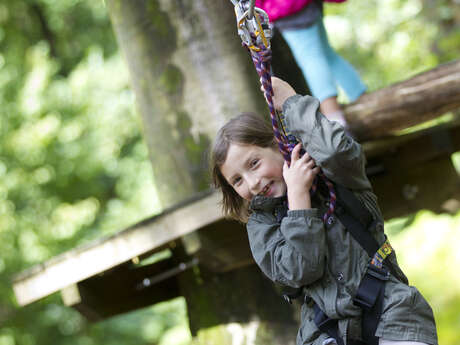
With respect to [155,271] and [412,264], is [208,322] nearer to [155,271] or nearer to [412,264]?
[155,271]

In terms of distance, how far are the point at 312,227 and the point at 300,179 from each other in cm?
14

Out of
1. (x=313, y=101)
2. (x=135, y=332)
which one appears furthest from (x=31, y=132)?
(x=313, y=101)

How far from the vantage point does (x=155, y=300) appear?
4.41m

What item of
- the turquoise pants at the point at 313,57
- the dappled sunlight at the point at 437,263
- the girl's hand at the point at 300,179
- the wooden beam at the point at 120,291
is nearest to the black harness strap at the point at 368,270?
the girl's hand at the point at 300,179

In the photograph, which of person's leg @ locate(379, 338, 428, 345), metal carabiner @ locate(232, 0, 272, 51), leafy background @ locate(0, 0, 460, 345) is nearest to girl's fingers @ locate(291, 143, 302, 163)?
metal carabiner @ locate(232, 0, 272, 51)

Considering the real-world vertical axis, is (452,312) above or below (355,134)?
below

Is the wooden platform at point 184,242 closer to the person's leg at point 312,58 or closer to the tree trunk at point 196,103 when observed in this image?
the tree trunk at point 196,103

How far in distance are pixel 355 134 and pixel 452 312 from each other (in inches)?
176

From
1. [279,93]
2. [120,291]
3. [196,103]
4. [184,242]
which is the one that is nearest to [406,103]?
[196,103]

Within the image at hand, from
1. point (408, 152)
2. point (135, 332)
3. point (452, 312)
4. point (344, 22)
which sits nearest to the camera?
point (408, 152)

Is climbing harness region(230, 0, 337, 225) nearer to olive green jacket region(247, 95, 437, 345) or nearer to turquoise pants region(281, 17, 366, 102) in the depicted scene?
olive green jacket region(247, 95, 437, 345)

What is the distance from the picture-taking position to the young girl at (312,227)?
1847 millimetres

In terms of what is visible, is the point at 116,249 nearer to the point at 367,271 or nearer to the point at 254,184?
the point at 254,184

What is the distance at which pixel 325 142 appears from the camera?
186 centimetres
